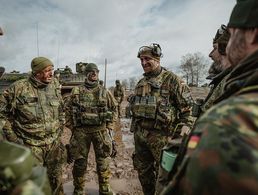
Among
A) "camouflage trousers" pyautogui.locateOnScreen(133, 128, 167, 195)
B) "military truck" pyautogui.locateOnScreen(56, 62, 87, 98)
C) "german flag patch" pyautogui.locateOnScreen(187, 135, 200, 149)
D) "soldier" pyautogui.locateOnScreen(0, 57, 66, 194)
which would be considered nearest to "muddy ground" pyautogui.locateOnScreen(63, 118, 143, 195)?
"camouflage trousers" pyautogui.locateOnScreen(133, 128, 167, 195)

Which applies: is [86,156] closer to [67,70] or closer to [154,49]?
[154,49]

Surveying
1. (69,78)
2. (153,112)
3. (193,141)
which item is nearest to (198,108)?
(153,112)

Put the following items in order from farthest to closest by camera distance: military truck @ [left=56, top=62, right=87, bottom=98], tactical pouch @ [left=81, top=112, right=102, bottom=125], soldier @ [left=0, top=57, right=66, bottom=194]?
military truck @ [left=56, top=62, right=87, bottom=98] → tactical pouch @ [left=81, top=112, right=102, bottom=125] → soldier @ [left=0, top=57, right=66, bottom=194]

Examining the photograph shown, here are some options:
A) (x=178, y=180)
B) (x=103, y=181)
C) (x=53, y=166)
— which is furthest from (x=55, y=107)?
(x=178, y=180)

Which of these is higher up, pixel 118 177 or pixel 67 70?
pixel 67 70

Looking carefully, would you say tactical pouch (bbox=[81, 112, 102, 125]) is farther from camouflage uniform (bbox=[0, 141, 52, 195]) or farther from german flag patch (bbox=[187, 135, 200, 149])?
german flag patch (bbox=[187, 135, 200, 149])

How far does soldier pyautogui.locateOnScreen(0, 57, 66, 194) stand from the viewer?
3.84 metres

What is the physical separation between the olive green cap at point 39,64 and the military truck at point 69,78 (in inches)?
378

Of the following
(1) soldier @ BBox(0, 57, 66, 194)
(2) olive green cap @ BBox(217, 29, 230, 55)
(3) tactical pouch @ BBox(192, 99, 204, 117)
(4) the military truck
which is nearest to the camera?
(2) olive green cap @ BBox(217, 29, 230, 55)

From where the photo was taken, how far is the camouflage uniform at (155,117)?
3854mm

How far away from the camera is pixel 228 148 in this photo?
839 millimetres

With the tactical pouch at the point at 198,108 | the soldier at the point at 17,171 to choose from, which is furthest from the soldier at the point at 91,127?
the soldier at the point at 17,171

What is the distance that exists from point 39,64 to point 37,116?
31.6 inches

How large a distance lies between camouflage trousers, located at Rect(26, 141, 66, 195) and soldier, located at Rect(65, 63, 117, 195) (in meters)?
0.59
